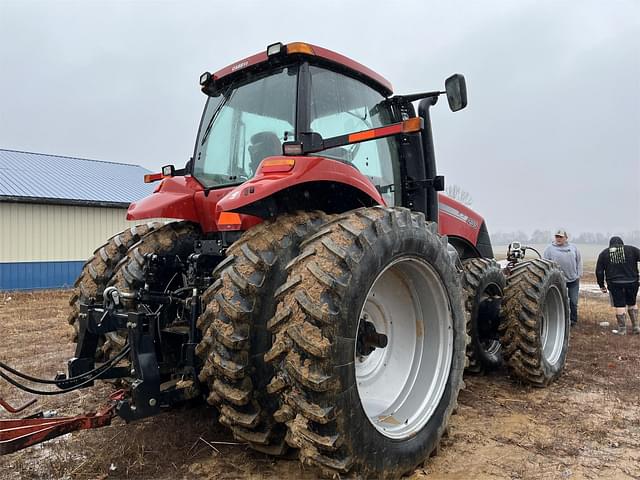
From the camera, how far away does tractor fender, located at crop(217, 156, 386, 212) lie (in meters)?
2.62

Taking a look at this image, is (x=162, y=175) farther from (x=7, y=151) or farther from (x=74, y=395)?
(x=7, y=151)

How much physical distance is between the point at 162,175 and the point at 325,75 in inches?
67.7

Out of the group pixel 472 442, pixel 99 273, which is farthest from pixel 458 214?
pixel 99 273

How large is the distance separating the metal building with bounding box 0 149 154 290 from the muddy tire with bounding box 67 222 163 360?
1204 cm

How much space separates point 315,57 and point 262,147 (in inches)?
27.5

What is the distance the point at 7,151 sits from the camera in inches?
759

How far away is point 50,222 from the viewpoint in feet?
48.6

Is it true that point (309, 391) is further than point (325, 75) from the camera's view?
No

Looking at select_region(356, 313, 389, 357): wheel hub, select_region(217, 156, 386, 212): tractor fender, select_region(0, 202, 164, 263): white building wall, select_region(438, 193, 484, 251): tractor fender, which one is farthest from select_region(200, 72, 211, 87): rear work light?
select_region(0, 202, 164, 263): white building wall

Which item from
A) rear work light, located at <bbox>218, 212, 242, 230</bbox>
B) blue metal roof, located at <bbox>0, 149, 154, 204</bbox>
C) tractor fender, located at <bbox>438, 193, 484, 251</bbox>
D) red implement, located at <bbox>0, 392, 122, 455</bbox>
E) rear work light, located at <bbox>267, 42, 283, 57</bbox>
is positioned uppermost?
blue metal roof, located at <bbox>0, 149, 154, 204</bbox>

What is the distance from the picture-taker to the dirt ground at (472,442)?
2.89 meters

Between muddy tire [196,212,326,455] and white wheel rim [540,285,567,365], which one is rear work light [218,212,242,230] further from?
white wheel rim [540,285,567,365]

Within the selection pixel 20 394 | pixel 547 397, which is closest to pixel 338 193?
pixel 547 397

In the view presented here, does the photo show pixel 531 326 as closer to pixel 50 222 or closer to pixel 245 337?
pixel 245 337
